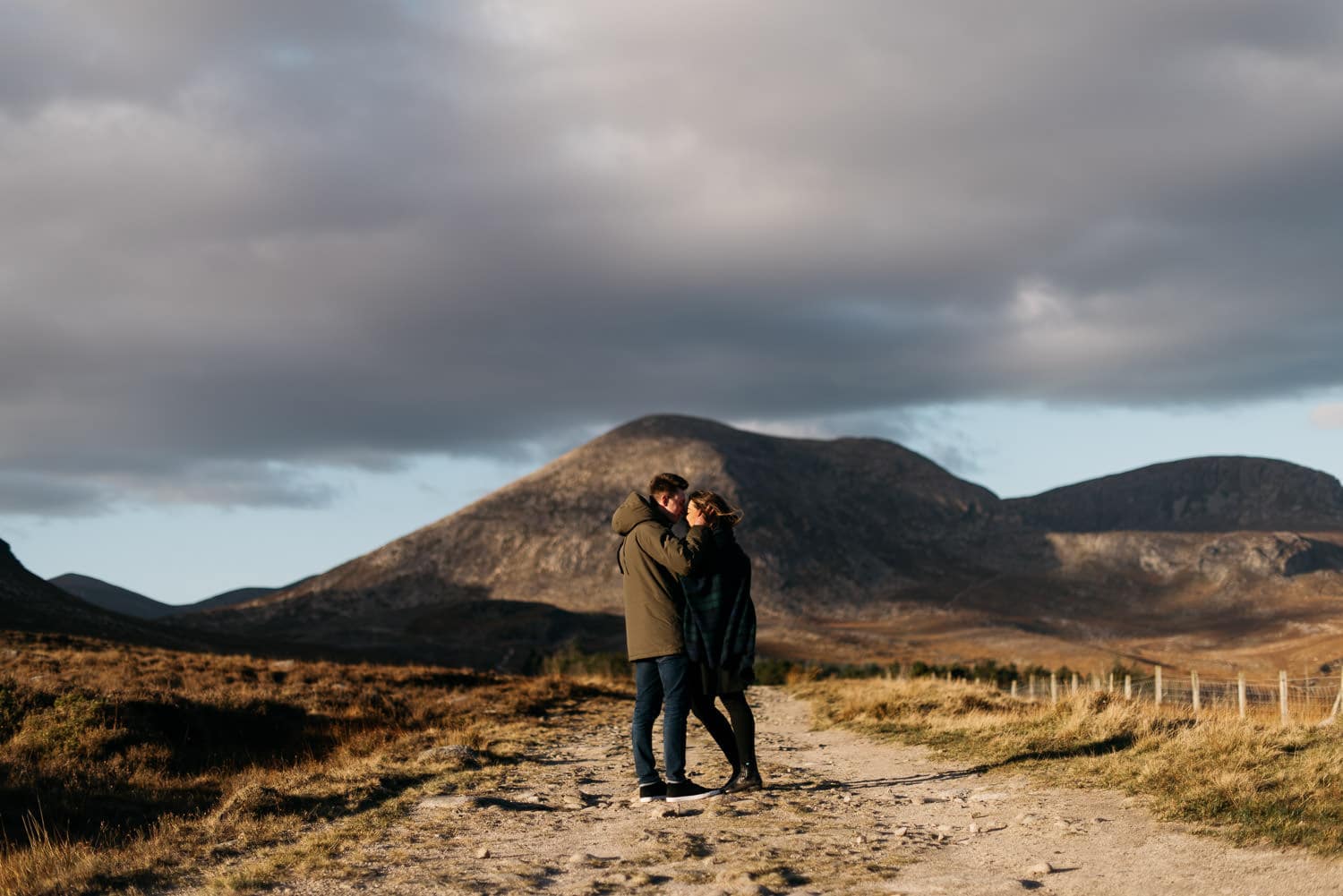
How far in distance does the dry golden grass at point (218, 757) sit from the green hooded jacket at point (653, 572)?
7.90 feet

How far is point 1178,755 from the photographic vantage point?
1047 cm

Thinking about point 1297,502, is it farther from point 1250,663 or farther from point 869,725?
point 869,725

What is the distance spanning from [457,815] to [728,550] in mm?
2981

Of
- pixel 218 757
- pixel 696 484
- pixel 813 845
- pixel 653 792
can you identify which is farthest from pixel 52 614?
pixel 696 484

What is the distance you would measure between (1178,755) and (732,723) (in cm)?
408

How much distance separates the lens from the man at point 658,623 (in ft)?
30.6

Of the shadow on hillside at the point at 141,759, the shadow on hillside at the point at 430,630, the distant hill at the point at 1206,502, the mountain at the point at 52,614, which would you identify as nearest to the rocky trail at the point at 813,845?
the shadow on hillside at the point at 141,759

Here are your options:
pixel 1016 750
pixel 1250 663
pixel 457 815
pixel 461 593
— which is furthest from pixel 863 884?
pixel 461 593

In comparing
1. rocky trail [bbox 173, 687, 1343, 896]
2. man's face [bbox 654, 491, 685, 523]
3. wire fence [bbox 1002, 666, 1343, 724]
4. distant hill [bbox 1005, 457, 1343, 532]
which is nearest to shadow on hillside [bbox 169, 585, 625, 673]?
wire fence [bbox 1002, 666, 1343, 724]

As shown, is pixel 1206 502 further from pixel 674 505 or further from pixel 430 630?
pixel 674 505

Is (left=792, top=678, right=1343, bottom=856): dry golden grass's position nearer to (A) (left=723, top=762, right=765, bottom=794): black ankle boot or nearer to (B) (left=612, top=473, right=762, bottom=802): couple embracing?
(A) (left=723, top=762, right=765, bottom=794): black ankle boot

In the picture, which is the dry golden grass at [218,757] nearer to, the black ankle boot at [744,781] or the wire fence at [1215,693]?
the black ankle boot at [744,781]

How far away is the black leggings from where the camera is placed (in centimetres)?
961

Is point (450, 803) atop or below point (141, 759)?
atop
